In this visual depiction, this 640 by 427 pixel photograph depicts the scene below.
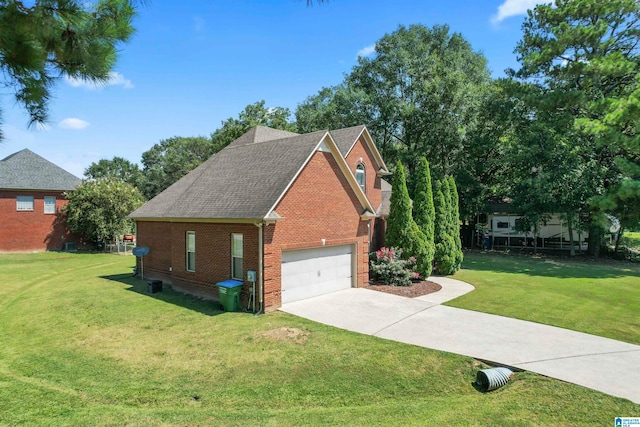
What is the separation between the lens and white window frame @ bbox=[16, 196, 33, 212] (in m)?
29.4

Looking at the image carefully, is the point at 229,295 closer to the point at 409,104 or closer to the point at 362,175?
the point at 362,175

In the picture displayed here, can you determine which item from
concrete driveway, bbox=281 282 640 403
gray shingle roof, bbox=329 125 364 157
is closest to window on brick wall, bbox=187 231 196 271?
concrete driveway, bbox=281 282 640 403

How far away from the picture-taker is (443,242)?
19.8m

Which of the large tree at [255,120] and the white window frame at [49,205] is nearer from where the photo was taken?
the white window frame at [49,205]

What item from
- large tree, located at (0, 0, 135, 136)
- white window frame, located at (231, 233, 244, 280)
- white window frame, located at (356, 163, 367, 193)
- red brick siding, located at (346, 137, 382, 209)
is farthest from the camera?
white window frame, located at (356, 163, 367, 193)

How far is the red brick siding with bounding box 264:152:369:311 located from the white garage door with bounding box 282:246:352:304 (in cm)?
44

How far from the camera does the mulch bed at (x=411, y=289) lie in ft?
50.1

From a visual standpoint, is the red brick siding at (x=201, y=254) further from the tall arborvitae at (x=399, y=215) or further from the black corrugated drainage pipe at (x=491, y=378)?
the tall arborvitae at (x=399, y=215)

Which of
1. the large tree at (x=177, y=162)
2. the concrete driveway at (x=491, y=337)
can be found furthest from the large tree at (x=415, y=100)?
the large tree at (x=177, y=162)

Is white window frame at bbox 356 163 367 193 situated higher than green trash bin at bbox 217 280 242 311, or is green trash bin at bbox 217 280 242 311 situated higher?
white window frame at bbox 356 163 367 193

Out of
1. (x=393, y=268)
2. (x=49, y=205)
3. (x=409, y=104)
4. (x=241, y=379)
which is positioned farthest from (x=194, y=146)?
(x=241, y=379)

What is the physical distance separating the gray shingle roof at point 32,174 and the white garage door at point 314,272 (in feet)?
89.6

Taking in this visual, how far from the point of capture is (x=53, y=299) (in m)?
14.7

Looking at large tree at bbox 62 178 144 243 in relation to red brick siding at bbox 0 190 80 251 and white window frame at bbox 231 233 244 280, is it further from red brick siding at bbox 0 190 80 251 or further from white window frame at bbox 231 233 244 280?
white window frame at bbox 231 233 244 280
